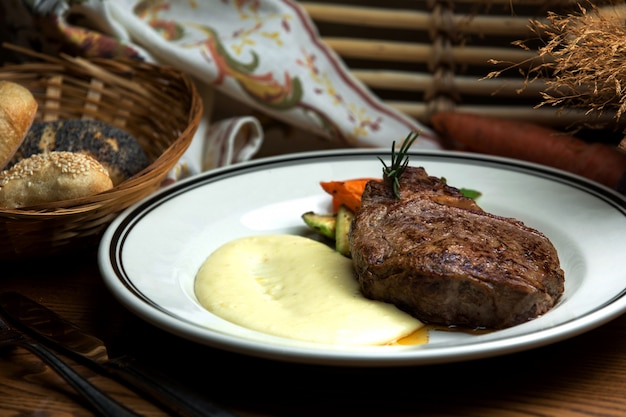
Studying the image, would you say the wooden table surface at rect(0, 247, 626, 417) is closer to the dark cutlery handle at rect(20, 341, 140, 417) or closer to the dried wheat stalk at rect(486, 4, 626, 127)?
the dark cutlery handle at rect(20, 341, 140, 417)

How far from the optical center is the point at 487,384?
142cm

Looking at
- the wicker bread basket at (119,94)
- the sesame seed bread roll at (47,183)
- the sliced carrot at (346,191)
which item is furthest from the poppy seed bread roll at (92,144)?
the sliced carrot at (346,191)

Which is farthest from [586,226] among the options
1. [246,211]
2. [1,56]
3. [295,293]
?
[1,56]

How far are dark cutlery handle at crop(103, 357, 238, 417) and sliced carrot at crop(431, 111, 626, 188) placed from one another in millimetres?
1320

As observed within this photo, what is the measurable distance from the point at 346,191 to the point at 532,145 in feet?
2.56

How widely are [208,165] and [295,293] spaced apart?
108 cm

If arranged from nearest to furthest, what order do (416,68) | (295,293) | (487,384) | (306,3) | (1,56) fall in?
(487,384) → (295,293) → (1,56) → (306,3) → (416,68)

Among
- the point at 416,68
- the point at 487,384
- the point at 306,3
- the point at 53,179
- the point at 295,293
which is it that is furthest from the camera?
the point at 416,68

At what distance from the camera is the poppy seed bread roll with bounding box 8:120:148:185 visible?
6.75 ft

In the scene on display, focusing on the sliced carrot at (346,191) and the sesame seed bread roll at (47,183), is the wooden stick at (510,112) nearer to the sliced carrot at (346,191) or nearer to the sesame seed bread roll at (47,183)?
the sliced carrot at (346,191)

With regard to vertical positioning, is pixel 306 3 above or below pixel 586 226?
above

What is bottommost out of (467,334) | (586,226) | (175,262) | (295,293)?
(175,262)

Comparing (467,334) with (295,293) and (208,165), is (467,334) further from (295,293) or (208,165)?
(208,165)

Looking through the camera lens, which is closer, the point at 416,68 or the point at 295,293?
the point at 295,293
